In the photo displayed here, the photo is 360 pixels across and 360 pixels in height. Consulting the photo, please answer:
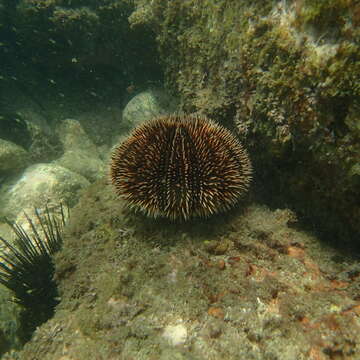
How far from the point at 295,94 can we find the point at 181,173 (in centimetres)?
153

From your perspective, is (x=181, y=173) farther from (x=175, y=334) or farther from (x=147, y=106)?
(x=147, y=106)

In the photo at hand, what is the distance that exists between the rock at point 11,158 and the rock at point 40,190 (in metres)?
0.66

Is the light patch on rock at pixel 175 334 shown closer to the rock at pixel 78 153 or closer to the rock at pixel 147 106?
the rock at pixel 147 106

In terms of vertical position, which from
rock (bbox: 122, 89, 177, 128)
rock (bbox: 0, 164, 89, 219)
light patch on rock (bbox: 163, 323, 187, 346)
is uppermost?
rock (bbox: 122, 89, 177, 128)

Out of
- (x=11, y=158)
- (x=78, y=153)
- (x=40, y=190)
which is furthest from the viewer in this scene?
(x=78, y=153)

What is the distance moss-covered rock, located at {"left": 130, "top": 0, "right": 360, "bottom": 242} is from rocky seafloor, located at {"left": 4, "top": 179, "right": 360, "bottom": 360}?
0.48 meters

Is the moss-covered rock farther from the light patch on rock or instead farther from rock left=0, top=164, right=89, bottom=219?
rock left=0, top=164, right=89, bottom=219

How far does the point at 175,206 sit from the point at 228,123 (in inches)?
79.1

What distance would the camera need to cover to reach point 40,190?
6.77 metres

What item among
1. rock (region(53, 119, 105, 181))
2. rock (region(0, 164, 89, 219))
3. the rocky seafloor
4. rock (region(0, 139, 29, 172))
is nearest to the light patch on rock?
the rocky seafloor

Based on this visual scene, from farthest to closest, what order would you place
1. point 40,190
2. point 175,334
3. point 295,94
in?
point 40,190 → point 295,94 → point 175,334

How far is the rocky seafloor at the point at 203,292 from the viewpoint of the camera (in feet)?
7.79

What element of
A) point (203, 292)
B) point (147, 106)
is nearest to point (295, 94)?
point (203, 292)

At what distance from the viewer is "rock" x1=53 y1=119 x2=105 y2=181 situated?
8266 mm
